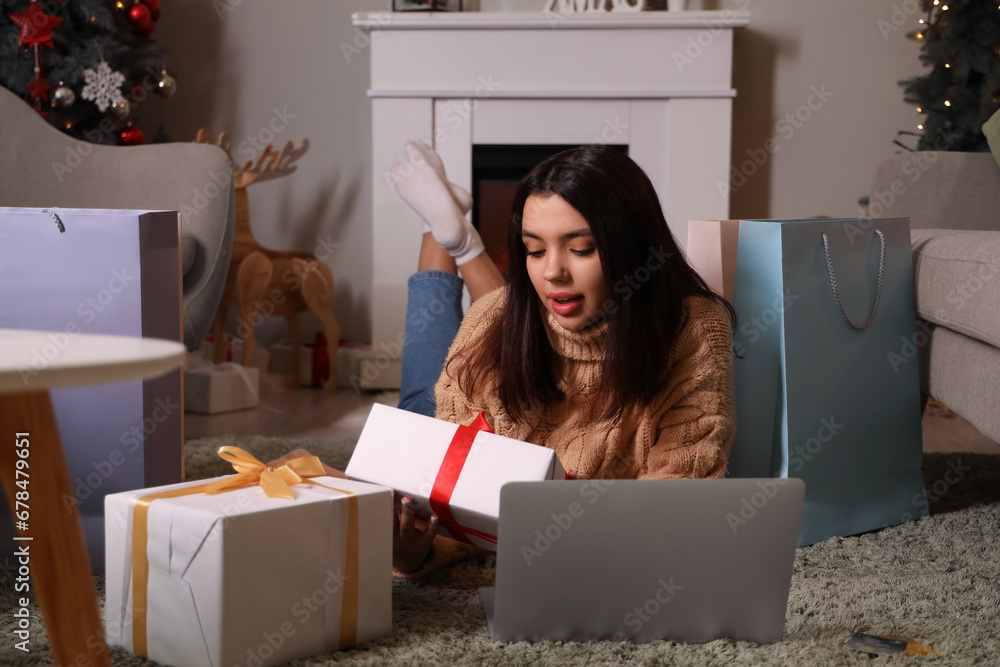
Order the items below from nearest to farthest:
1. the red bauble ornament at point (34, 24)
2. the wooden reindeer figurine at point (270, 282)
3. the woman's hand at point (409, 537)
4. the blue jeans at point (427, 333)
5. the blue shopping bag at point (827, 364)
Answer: the woman's hand at point (409, 537)
the blue shopping bag at point (827, 364)
the blue jeans at point (427, 333)
the red bauble ornament at point (34, 24)
the wooden reindeer figurine at point (270, 282)

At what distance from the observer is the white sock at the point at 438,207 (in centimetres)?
177

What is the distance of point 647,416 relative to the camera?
115cm

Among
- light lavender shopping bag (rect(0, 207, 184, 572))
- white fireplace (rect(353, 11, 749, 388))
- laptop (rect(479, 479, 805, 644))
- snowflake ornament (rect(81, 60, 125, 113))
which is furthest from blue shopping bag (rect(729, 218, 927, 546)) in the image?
snowflake ornament (rect(81, 60, 125, 113))

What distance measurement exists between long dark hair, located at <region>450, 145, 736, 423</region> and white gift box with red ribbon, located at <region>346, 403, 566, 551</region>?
0.48 ft

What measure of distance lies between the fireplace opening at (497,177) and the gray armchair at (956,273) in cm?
117

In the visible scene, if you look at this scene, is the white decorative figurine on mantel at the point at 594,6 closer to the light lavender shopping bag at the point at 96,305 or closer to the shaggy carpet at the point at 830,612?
the shaggy carpet at the point at 830,612

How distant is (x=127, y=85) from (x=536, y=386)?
2.01 meters

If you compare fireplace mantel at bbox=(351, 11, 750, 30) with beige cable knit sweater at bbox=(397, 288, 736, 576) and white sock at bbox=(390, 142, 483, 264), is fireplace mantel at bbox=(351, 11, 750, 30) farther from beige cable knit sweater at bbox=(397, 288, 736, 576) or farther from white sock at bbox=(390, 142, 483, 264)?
beige cable knit sweater at bbox=(397, 288, 736, 576)

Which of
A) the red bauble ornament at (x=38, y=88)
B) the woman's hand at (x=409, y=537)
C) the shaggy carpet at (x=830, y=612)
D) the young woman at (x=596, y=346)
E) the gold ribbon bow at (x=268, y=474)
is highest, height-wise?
the red bauble ornament at (x=38, y=88)

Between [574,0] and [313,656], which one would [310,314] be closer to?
[574,0]

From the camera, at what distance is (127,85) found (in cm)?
262

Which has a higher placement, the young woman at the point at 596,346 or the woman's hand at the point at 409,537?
the young woman at the point at 596,346

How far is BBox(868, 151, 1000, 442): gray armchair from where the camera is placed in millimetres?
1202

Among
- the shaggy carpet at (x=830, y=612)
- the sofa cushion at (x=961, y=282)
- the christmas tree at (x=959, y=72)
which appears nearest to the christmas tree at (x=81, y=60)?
the shaggy carpet at (x=830, y=612)
